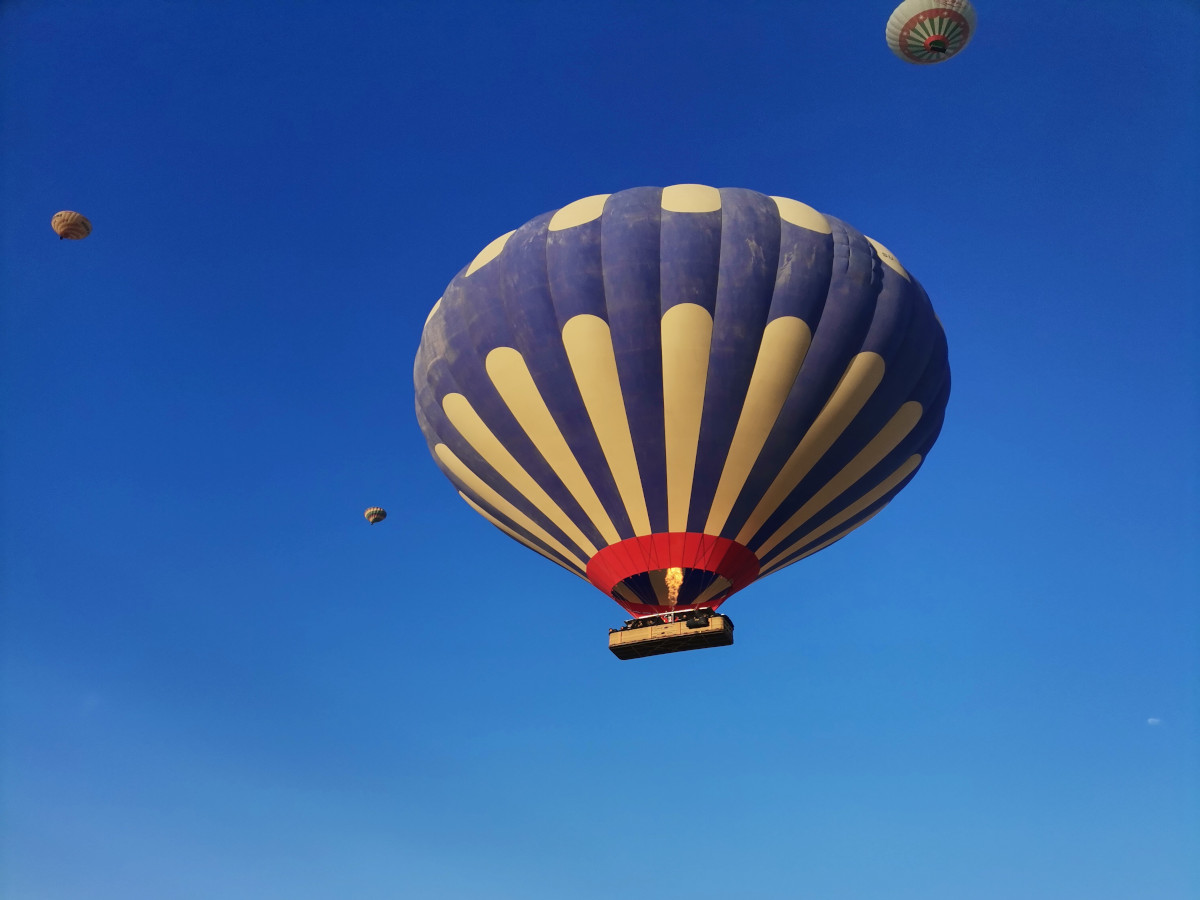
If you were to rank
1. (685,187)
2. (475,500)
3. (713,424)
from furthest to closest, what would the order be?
1. (475,500)
2. (685,187)
3. (713,424)

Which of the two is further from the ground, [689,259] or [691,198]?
[691,198]

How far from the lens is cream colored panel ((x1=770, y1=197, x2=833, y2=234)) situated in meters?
17.0

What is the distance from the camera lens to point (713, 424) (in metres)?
16.3

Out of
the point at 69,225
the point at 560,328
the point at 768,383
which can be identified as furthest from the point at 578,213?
the point at 69,225

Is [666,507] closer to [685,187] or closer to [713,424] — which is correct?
[713,424]

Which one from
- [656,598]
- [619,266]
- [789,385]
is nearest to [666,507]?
[656,598]

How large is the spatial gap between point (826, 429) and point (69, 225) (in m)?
15.8

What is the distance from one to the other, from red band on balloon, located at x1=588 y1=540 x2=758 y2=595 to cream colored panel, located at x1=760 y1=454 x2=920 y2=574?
4.65 feet

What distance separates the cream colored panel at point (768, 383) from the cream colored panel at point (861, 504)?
2.43 meters

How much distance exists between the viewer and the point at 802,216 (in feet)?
56.2

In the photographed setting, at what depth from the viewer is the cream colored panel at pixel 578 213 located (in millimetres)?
17141

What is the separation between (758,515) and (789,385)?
6.91ft

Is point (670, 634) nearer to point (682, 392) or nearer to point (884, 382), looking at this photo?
point (682, 392)

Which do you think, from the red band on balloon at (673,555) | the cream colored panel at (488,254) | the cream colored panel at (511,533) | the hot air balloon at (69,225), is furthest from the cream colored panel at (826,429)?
the hot air balloon at (69,225)
